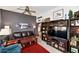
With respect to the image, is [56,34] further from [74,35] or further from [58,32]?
[74,35]

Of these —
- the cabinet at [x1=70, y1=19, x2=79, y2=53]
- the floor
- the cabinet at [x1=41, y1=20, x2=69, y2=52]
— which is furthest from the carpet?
the cabinet at [x1=70, y1=19, x2=79, y2=53]

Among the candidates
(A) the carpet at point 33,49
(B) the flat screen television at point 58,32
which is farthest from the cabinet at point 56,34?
(A) the carpet at point 33,49

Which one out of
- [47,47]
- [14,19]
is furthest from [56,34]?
[14,19]

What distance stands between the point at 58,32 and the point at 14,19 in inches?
35.2

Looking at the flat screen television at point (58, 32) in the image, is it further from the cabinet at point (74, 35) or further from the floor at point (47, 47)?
the floor at point (47, 47)

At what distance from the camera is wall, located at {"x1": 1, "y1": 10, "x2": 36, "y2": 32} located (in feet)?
7.23

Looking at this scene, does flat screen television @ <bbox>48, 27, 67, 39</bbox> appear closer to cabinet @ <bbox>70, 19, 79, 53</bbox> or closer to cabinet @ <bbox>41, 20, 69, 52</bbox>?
cabinet @ <bbox>41, 20, 69, 52</bbox>

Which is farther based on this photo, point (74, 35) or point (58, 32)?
point (58, 32)

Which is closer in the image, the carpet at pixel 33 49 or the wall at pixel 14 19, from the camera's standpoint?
the wall at pixel 14 19

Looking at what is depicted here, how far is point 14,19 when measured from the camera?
7.40ft

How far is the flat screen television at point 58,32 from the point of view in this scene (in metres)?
2.24

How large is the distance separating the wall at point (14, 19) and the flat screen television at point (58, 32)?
386 mm
